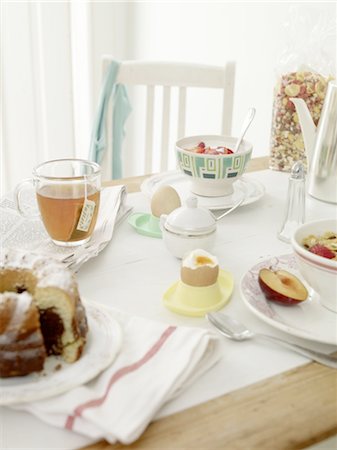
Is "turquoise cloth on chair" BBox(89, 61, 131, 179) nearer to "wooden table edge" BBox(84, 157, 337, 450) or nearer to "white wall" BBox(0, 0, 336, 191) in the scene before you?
"white wall" BBox(0, 0, 336, 191)

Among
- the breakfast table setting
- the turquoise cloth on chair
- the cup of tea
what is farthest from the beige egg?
the turquoise cloth on chair

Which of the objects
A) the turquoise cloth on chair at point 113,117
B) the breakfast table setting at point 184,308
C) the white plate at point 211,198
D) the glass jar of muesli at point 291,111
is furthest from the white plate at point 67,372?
the turquoise cloth on chair at point 113,117

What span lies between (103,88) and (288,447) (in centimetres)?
123

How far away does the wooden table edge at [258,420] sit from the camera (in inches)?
23.1

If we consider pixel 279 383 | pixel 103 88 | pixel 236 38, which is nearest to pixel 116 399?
pixel 279 383

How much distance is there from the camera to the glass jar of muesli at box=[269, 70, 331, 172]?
1330 millimetres

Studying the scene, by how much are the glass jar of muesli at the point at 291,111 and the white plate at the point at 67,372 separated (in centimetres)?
79

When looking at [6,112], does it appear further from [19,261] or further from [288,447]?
[288,447]

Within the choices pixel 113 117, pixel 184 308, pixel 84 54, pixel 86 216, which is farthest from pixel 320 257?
pixel 84 54

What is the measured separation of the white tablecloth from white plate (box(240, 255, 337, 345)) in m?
0.02

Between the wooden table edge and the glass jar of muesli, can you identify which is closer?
the wooden table edge

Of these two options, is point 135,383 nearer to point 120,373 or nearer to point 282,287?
point 120,373

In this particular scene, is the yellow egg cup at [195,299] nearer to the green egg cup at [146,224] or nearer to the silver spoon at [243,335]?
the silver spoon at [243,335]

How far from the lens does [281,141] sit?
1385 mm
